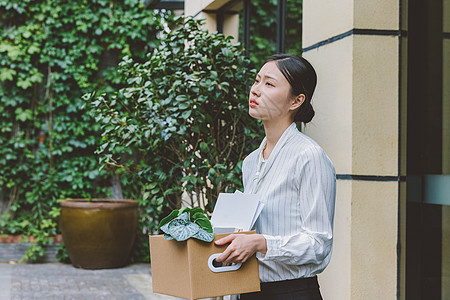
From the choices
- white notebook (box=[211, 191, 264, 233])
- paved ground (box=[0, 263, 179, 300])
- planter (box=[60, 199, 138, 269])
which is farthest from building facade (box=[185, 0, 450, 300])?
planter (box=[60, 199, 138, 269])

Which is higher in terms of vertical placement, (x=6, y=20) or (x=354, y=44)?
(x=6, y=20)

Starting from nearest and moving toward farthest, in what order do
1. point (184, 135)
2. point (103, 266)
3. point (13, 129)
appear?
1. point (184, 135)
2. point (103, 266)
3. point (13, 129)

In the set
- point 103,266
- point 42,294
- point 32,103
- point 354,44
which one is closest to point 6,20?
point 32,103

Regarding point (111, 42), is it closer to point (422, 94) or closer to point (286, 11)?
point (286, 11)

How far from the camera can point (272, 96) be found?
7.18ft

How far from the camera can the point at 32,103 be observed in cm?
876

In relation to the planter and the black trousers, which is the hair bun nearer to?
the black trousers

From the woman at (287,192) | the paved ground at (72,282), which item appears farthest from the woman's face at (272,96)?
the paved ground at (72,282)

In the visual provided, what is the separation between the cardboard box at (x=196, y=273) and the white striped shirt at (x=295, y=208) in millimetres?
84

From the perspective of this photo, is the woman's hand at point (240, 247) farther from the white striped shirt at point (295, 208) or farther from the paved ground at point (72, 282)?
the paved ground at point (72, 282)

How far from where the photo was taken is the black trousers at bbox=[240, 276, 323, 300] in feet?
6.95

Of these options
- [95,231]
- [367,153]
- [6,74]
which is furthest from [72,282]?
[367,153]

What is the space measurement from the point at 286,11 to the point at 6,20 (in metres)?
5.07

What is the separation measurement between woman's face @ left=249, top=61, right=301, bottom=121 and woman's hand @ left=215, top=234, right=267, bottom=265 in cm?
44
